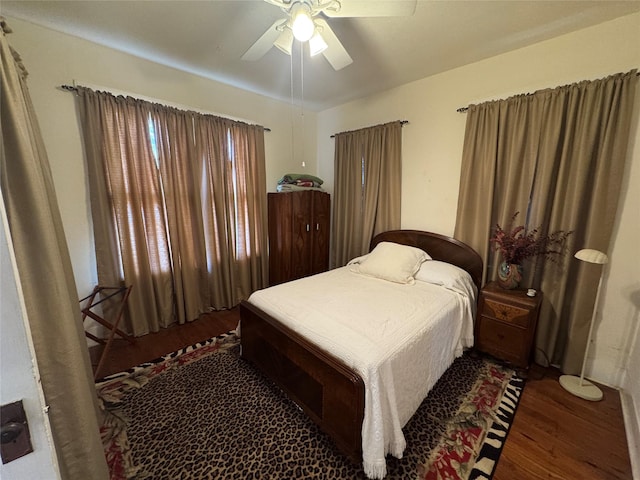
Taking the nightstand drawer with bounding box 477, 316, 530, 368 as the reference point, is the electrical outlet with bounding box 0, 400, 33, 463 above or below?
above

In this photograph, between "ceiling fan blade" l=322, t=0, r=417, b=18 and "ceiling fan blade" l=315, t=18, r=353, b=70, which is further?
"ceiling fan blade" l=315, t=18, r=353, b=70

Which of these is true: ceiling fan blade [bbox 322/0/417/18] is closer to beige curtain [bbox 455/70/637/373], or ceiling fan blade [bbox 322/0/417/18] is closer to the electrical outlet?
beige curtain [bbox 455/70/637/373]

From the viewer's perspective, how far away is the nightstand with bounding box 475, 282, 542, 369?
192 centimetres

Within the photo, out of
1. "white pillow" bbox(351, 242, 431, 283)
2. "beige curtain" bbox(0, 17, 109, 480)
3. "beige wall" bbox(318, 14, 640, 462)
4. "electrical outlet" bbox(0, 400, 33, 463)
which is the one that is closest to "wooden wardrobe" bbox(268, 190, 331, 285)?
"white pillow" bbox(351, 242, 431, 283)

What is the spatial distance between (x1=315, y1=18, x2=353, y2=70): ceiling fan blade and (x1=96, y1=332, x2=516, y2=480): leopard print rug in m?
2.34

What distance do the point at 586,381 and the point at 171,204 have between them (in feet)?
12.7

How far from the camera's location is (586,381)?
6.46 feet

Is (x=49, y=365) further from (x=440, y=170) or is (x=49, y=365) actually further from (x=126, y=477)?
(x=440, y=170)

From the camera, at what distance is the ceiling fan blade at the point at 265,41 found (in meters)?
1.46

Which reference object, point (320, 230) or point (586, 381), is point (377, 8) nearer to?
point (320, 230)

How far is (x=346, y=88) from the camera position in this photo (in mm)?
2963

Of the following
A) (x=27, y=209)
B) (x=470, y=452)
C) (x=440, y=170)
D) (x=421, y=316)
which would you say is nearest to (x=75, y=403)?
(x=27, y=209)

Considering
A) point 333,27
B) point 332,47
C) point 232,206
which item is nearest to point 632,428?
point 332,47

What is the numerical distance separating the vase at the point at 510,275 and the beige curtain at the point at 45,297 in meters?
2.71
